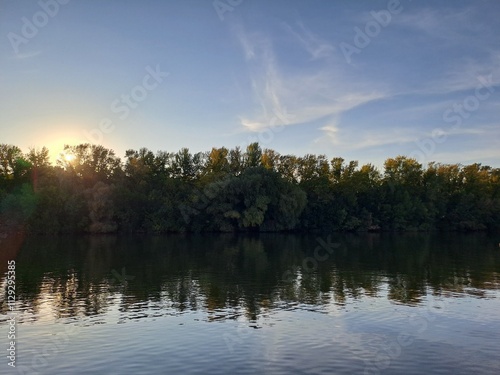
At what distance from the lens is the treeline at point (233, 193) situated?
125m

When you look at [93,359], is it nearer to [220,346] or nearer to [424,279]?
[220,346]

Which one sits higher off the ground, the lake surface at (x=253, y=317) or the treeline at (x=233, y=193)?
the treeline at (x=233, y=193)

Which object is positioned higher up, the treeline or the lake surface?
the treeline

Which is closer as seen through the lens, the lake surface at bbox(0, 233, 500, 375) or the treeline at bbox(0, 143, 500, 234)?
the lake surface at bbox(0, 233, 500, 375)

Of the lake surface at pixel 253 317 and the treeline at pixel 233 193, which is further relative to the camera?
the treeline at pixel 233 193

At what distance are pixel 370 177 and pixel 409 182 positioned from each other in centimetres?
1588

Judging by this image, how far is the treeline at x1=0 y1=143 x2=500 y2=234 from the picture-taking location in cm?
12506

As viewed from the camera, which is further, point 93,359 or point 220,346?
point 220,346

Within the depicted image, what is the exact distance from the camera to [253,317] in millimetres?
34969

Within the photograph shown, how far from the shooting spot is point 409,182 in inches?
6880

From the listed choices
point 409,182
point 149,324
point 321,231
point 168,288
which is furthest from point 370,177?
point 149,324

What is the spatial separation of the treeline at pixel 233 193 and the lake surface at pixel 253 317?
60.4m

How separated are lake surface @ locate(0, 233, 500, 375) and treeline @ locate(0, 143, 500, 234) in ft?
198

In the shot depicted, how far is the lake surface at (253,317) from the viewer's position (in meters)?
Answer: 25.2
